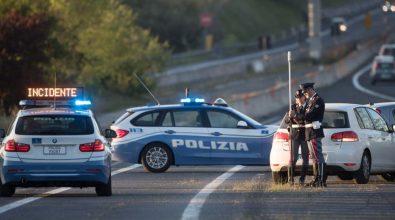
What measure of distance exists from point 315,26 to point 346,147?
63.7 meters

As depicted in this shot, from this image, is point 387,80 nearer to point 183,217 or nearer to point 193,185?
point 193,185

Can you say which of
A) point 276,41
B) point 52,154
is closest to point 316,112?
point 52,154

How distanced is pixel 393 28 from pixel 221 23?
20.6 meters

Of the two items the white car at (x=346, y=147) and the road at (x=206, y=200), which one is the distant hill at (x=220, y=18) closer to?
the road at (x=206, y=200)

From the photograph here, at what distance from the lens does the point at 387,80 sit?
67.8 m

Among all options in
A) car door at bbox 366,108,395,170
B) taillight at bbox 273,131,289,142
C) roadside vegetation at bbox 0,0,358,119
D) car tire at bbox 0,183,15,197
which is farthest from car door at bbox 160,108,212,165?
car tire at bbox 0,183,15,197

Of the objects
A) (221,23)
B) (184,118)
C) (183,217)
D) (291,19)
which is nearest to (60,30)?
(184,118)

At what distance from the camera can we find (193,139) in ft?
77.3

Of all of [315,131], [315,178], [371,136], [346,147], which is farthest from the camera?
[371,136]

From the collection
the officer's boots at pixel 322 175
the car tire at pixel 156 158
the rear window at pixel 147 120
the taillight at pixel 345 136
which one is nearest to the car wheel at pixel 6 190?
the officer's boots at pixel 322 175

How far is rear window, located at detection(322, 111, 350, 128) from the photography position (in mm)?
19641

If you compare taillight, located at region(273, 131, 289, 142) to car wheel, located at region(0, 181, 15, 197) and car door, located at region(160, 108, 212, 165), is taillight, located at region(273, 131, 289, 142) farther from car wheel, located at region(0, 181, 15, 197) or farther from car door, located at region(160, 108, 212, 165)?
car wheel, located at region(0, 181, 15, 197)

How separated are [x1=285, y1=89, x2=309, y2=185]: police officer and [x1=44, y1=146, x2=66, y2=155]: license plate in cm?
384

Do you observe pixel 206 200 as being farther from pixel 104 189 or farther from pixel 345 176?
pixel 345 176
